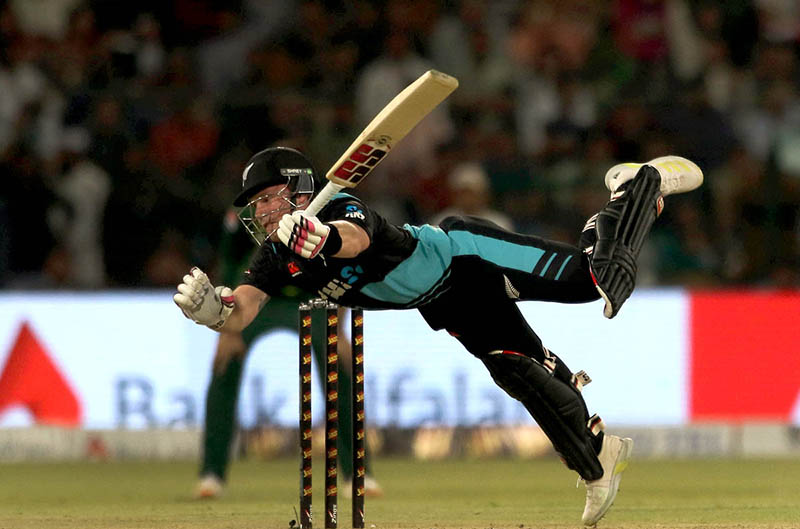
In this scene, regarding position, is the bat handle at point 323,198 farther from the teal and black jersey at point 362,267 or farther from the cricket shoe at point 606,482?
the cricket shoe at point 606,482

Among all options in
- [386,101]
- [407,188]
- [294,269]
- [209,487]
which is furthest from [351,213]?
[386,101]

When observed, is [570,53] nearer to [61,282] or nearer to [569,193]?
[569,193]

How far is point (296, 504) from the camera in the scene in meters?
6.27

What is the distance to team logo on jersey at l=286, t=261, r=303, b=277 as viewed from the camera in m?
4.89

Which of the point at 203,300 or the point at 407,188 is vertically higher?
the point at 407,188

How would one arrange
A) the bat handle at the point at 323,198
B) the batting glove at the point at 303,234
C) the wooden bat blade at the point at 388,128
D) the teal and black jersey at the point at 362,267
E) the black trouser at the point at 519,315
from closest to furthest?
the batting glove at the point at 303,234
the wooden bat blade at the point at 388,128
the bat handle at the point at 323,198
the teal and black jersey at the point at 362,267
the black trouser at the point at 519,315

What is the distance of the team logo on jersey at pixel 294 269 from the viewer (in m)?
4.89

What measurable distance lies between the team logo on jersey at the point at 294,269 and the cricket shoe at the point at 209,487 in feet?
6.50

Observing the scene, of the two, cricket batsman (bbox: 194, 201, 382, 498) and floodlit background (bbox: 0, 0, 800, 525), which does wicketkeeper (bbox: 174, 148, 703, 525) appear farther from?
floodlit background (bbox: 0, 0, 800, 525)

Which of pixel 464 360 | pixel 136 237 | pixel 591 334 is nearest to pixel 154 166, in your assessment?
pixel 136 237

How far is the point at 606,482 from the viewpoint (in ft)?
16.8

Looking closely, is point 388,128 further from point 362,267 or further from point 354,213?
point 362,267

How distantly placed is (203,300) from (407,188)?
4.85m

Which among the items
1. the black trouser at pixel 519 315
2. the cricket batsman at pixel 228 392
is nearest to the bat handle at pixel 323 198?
the black trouser at pixel 519 315
